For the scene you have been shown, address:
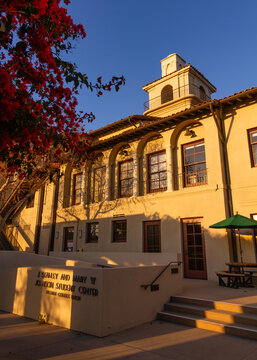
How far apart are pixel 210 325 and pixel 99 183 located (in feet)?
39.1

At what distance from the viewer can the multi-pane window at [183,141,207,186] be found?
1205 cm

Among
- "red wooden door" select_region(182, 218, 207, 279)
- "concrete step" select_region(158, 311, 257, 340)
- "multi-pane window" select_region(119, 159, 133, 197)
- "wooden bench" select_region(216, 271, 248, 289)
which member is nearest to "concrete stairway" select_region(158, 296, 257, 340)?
"concrete step" select_region(158, 311, 257, 340)

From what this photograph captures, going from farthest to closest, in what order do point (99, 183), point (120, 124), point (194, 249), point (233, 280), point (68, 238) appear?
point (68, 238)
point (99, 183)
point (120, 124)
point (194, 249)
point (233, 280)

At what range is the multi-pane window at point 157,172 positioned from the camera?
13.5m

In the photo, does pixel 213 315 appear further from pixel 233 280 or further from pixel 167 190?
pixel 167 190

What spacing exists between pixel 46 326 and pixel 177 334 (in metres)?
3.04

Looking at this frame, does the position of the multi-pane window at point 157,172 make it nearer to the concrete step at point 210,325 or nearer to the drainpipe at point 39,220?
the concrete step at point 210,325

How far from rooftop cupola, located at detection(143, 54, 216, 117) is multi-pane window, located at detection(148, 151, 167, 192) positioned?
17.5ft

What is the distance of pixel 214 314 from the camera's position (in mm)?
5934

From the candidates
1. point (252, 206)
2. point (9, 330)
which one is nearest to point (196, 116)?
point (252, 206)

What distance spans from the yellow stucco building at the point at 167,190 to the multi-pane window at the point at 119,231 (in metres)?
0.06

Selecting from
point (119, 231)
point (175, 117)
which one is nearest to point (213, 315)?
point (119, 231)

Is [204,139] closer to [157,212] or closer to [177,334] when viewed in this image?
[157,212]

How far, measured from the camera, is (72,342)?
16.2ft
